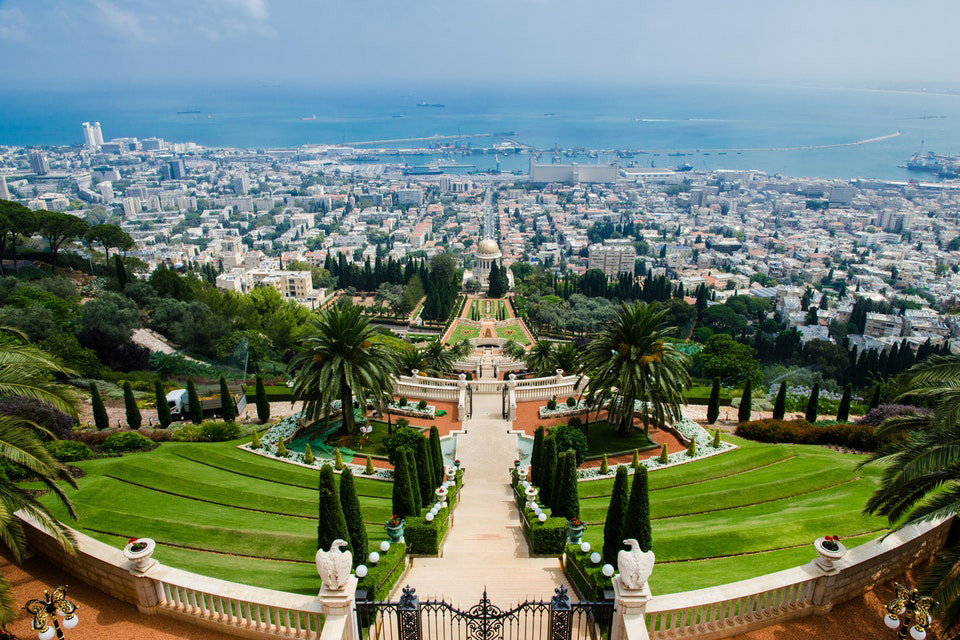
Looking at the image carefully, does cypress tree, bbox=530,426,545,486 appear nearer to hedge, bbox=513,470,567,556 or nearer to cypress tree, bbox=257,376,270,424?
hedge, bbox=513,470,567,556

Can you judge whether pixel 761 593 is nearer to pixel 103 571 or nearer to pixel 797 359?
pixel 103 571

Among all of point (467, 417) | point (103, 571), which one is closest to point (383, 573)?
point (103, 571)

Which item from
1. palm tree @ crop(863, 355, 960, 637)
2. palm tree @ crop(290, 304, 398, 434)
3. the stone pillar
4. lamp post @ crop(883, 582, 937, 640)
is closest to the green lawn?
palm tree @ crop(290, 304, 398, 434)

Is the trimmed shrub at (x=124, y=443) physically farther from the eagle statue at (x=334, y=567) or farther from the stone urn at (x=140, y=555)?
the eagle statue at (x=334, y=567)

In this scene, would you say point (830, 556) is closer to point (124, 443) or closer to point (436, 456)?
point (436, 456)

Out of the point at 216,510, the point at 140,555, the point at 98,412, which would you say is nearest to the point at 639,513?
the point at 140,555

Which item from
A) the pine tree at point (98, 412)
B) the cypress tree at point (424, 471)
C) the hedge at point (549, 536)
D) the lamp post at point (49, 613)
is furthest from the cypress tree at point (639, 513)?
the pine tree at point (98, 412)

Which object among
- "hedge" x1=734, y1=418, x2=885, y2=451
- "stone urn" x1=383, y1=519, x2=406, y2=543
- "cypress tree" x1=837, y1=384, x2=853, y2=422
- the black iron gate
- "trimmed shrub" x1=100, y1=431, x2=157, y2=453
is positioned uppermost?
the black iron gate
